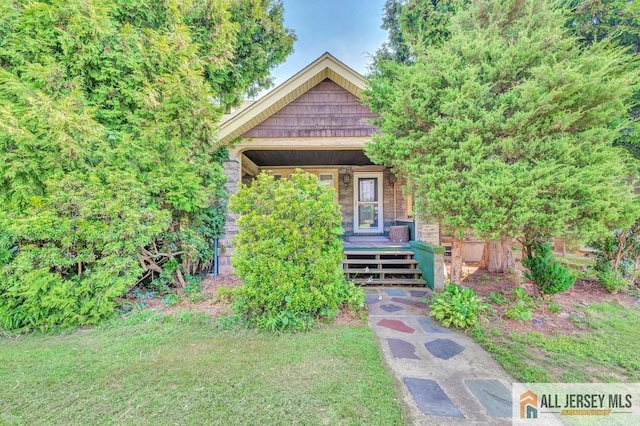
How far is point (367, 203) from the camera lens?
911cm

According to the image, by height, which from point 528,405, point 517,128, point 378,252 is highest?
point 517,128

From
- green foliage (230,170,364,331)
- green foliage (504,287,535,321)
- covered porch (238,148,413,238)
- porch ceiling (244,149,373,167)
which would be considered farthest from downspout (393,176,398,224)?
green foliage (230,170,364,331)

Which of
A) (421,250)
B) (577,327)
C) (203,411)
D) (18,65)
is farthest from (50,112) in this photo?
(577,327)

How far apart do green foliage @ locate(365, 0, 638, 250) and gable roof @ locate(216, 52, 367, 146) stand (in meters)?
2.33

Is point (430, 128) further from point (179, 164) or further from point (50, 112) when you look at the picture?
point (50, 112)

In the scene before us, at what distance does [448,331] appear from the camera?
3.64m

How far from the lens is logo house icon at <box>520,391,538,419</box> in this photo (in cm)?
209

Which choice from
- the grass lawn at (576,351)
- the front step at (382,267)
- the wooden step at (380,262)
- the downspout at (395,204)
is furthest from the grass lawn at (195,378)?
the downspout at (395,204)

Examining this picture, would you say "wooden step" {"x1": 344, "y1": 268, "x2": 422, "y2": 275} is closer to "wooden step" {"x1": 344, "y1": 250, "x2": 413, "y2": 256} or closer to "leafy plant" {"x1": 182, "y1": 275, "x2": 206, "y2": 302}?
"wooden step" {"x1": 344, "y1": 250, "x2": 413, "y2": 256}

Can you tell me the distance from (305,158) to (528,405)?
7.22 meters

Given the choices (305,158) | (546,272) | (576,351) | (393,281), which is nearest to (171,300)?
(393,281)

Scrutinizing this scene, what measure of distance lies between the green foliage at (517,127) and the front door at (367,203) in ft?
16.1

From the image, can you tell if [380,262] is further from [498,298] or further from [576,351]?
[576,351]

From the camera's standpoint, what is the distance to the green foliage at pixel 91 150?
11.8ft
